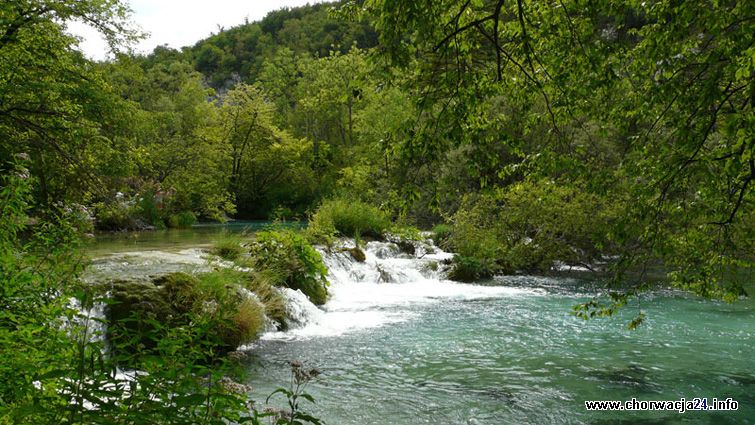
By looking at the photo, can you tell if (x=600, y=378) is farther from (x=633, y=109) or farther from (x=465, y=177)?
(x=465, y=177)

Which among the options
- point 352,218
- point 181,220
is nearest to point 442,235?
point 352,218

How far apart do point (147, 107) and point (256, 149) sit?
799 cm

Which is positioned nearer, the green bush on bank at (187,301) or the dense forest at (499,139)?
the dense forest at (499,139)

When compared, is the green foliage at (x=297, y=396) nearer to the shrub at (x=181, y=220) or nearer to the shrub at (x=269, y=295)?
the shrub at (x=269, y=295)

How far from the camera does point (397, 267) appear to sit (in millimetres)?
15156

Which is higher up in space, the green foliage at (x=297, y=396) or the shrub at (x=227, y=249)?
the green foliage at (x=297, y=396)

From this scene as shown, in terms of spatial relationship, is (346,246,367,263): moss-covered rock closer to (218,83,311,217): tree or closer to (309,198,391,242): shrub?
(309,198,391,242): shrub

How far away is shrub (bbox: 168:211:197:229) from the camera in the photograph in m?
22.2

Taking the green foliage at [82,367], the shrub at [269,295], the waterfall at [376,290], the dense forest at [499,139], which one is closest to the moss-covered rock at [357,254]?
the waterfall at [376,290]

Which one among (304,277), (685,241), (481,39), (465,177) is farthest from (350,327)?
(465,177)

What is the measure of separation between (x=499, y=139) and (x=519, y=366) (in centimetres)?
428

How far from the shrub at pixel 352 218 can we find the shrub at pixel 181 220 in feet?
25.8

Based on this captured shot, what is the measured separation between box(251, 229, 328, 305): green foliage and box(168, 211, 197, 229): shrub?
12157 millimetres

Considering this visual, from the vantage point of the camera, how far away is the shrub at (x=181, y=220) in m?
22.2
